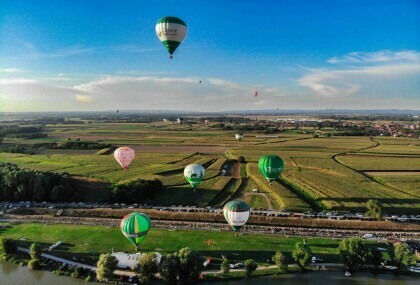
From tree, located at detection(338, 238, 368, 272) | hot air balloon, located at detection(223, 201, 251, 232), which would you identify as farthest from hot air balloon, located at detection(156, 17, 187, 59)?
tree, located at detection(338, 238, 368, 272)

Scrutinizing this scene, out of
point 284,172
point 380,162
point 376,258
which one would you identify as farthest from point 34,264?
point 380,162

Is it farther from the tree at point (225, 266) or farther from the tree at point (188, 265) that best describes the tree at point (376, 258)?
the tree at point (188, 265)

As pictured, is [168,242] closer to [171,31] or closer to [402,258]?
[402,258]

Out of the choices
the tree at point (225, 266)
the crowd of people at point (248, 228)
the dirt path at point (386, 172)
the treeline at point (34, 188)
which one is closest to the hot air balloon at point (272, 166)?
the crowd of people at point (248, 228)

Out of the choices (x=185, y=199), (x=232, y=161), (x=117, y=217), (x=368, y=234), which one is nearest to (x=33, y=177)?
(x=117, y=217)

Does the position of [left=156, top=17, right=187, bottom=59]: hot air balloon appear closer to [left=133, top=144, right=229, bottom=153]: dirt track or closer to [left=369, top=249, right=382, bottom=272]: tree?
[left=369, top=249, right=382, bottom=272]: tree

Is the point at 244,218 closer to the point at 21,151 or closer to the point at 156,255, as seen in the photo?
the point at 156,255

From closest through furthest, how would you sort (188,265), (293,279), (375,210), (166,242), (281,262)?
(188,265) → (293,279) → (281,262) → (166,242) → (375,210)
